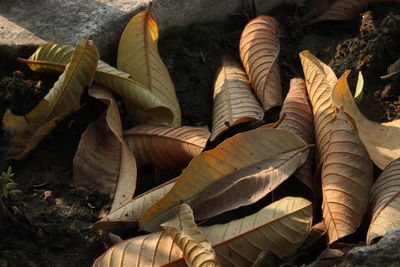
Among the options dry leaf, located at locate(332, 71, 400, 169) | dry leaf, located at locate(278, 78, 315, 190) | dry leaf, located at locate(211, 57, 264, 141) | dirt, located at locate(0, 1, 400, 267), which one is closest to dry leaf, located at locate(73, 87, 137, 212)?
dirt, located at locate(0, 1, 400, 267)

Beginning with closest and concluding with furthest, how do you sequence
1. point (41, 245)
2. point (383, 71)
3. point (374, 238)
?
point (374, 238) < point (41, 245) < point (383, 71)

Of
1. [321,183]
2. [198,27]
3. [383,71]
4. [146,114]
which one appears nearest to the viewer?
[321,183]

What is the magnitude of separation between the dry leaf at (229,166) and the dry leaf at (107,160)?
0.18 m

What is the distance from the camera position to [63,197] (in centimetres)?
225

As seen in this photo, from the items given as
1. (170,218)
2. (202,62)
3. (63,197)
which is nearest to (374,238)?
(170,218)

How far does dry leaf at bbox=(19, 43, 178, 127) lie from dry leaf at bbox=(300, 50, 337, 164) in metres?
0.48

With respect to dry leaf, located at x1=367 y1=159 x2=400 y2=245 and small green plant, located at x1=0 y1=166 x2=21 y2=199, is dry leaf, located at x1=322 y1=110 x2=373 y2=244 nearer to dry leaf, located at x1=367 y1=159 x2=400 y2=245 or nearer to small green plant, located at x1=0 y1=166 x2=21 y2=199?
dry leaf, located at x1=367 y1=159 x2=400 y2=245

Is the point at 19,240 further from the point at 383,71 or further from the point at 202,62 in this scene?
the point at 383,71

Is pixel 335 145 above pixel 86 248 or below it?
above

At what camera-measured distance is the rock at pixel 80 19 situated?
2.65m

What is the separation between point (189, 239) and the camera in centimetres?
188

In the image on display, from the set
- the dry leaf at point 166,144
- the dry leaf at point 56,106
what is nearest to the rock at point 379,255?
the dry leaf at point 166,144

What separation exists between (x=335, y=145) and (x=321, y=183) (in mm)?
124

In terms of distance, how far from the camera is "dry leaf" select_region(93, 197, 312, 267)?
1953mm
